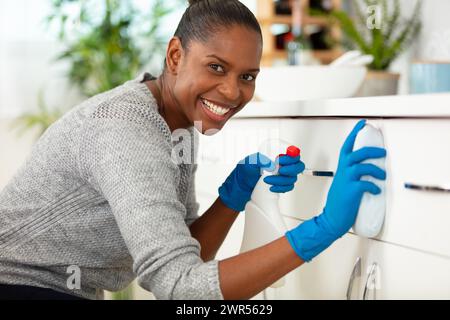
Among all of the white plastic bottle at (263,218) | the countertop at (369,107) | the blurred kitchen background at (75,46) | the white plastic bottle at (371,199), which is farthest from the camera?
the blurred kitchen background at (75,46)

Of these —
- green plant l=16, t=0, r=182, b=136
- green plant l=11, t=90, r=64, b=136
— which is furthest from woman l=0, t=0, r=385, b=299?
green plant l=11, t=90, r=64, b=136

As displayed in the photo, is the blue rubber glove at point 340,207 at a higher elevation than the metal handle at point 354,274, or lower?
higher

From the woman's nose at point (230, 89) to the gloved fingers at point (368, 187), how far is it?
269mm

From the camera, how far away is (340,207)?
88 centimetres

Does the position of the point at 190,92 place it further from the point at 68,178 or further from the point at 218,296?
the point at 218,296

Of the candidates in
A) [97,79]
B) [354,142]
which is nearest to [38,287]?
[354,142]

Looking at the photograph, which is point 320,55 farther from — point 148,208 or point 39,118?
point 148,208

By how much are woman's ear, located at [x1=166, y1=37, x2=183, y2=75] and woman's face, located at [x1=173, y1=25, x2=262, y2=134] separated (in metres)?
0.01

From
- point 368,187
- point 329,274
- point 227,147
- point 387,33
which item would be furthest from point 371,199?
point 387,33

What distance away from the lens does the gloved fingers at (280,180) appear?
1.08 m

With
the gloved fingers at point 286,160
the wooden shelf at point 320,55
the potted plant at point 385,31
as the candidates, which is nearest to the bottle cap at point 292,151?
the gloved fingers at point 286,160

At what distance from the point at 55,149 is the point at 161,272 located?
13.3 inches

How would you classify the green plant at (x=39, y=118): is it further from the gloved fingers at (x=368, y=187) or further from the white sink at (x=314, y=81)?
the gloved fingers at (x=368, y=187)

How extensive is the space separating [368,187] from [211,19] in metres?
0.38
